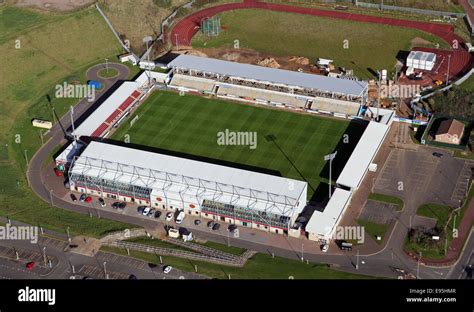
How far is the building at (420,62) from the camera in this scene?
191500 mm

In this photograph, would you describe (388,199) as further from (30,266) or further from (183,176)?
(30,266)

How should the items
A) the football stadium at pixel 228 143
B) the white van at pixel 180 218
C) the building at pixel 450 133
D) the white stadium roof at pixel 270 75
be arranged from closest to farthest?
the football stadium at pixel 228 143
the white van at pixel 180 218
the building at pixel 450 133
the white stadium roof at pixel 270 75

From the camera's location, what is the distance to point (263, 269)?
134 m

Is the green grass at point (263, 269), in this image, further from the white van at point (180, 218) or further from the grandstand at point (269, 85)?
the grandstand at point (269, 85)

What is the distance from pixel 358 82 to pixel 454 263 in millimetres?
57425

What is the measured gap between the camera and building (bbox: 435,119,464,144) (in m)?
166

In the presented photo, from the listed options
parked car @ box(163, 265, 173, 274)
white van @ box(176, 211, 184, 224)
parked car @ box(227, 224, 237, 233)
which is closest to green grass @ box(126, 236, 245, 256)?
parked car @ box(227, 224, 237, 233)

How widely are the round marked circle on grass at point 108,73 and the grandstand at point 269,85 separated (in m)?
16.2

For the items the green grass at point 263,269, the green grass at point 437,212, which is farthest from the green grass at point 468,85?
the green grass at point 263,269

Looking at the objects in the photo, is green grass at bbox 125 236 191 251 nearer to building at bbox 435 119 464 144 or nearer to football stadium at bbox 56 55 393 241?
football stadium at bbox 56 55 393 241

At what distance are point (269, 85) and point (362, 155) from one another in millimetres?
34618

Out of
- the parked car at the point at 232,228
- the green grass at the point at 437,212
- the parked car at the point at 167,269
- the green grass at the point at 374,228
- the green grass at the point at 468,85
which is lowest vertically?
the parked car at the point at 167,269

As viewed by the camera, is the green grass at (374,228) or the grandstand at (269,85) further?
the grandstand at (269,85)

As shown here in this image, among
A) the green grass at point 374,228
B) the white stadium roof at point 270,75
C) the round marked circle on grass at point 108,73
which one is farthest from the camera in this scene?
the round marked circle on grass at point 108,73
